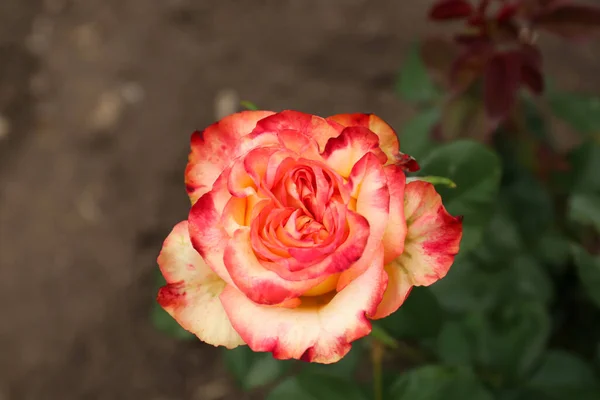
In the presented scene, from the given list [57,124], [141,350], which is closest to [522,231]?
[141,350]

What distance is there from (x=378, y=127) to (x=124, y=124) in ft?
4.44

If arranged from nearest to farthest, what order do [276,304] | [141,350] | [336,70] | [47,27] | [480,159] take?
[276,304] → [480,159] → [141,350] → [336,70] → [47,27]

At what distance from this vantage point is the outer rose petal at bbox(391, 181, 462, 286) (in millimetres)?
501

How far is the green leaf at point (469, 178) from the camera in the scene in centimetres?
70

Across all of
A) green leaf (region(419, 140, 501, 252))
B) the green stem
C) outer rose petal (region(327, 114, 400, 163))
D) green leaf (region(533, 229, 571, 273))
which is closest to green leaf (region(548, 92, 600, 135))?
green leaf (region(533, 229, 571, 273))

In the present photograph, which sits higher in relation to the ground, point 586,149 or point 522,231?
point 586,149

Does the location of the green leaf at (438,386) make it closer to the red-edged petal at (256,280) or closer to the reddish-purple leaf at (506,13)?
the red-edged petal at (256,280)

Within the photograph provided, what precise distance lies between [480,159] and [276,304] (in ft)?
1.16

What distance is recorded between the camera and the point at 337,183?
1.59 feet

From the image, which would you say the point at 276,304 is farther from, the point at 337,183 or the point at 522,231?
the point at 522,231

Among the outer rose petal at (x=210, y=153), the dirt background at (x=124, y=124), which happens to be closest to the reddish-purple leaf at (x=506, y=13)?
the outer rose petal at (x=210, y=153)

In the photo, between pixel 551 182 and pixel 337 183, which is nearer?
pixel 337 183

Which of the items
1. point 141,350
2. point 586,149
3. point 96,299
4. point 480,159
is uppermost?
point 480,159

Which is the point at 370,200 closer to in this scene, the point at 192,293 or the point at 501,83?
the point at 192,293
